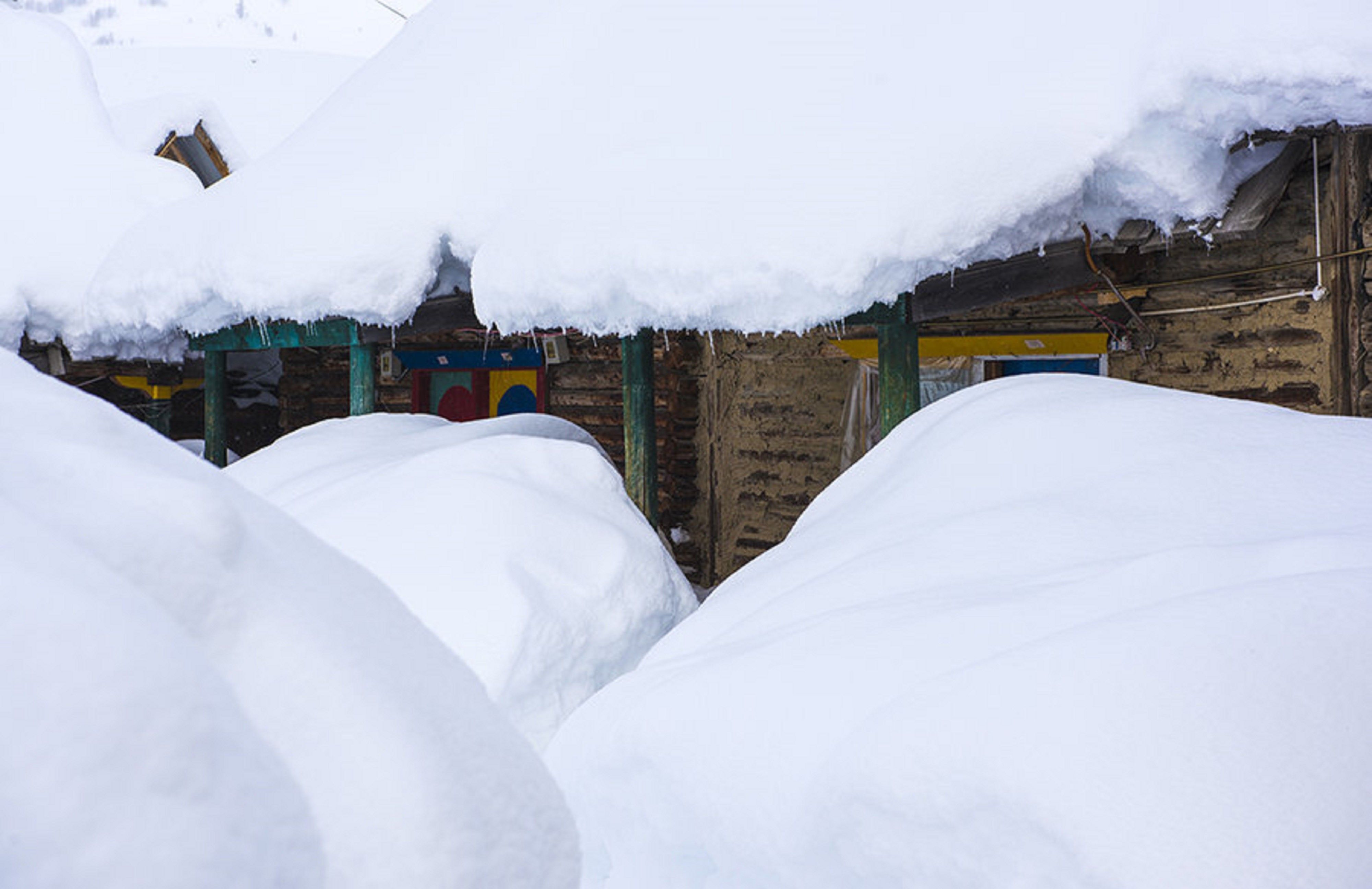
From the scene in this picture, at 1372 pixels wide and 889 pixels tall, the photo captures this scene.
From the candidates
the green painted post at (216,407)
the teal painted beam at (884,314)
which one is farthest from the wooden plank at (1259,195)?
the green painted post at (216,407)

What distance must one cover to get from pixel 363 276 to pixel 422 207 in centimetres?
52

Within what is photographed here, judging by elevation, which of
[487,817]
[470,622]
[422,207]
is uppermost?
[422,207]

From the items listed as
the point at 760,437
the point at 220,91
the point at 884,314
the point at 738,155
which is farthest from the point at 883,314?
the point at 220,91

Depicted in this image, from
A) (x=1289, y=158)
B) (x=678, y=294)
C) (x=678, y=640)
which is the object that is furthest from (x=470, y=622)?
(x=1289, y=158)

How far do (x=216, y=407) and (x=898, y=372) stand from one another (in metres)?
5.76

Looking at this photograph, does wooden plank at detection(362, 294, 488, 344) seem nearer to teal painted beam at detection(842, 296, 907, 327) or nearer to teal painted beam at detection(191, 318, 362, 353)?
teal painted beam at detection(191, 318, 362, 353)

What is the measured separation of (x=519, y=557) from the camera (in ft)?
11.0

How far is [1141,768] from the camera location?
1386 millimetres

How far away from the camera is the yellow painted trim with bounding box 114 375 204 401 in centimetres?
1098

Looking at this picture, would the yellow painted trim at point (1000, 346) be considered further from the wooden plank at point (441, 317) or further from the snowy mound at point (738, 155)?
the wooden plank at point (441, 317)

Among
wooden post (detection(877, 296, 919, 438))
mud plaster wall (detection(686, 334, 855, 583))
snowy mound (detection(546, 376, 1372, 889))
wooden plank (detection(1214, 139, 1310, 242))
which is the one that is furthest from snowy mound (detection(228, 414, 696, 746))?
mud plaster wall (detection(686, 334, 855, 583))

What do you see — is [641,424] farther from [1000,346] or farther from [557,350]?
[557,350]

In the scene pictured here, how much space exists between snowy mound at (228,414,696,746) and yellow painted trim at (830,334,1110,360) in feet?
11.0

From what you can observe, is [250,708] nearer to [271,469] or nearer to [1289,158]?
[271,469]
